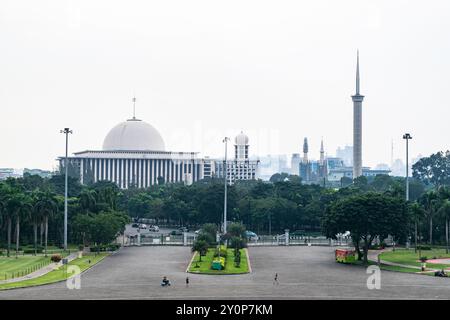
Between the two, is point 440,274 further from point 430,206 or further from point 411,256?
point 430,206

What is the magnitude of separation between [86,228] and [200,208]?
44.6 meters

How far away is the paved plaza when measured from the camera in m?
52.4

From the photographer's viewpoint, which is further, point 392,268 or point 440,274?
point 392,268

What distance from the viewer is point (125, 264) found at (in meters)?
76.1

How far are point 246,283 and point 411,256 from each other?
Result: 34596 mm

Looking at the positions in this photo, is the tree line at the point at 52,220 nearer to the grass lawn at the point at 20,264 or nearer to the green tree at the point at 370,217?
the grass lawn at the point at 20,264

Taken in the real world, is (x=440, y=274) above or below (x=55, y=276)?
above

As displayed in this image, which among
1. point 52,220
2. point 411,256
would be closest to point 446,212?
point 411,256

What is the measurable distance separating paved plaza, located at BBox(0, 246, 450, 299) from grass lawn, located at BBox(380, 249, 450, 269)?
24.4ft

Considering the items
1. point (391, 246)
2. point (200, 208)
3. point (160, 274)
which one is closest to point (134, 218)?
point (200, 208)

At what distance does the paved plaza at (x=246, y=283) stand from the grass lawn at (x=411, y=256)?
7.43 meters

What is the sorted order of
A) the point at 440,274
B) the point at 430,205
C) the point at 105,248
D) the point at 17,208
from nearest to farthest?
1. the point at 440,274
2. the point at 17,208
3. the point at 105,248
4. the point at 430,205

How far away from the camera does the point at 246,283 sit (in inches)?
2345
